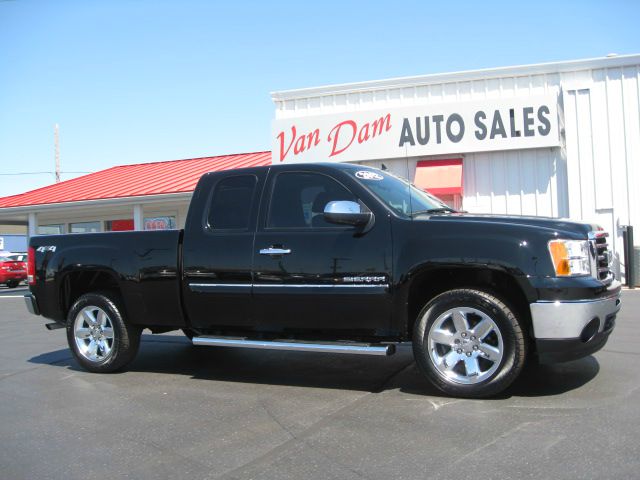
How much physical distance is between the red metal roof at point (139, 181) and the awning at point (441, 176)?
6054mm

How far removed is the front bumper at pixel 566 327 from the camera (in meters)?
4.30

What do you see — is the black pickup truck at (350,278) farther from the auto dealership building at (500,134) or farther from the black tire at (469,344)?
the auto dealership building at (500,134)

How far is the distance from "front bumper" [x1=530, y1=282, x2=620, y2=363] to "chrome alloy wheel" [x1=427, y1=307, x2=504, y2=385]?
31 centimetres

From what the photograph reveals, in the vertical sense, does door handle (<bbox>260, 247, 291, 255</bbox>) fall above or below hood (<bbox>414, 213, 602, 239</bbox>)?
below

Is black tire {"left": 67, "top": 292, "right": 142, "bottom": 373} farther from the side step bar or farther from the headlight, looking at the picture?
the headlight

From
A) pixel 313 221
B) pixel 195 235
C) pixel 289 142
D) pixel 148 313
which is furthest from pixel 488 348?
pixel 289 142

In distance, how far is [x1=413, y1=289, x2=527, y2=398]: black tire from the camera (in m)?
4.47

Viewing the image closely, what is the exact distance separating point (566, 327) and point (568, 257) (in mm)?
506

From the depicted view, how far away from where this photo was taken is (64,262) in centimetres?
626

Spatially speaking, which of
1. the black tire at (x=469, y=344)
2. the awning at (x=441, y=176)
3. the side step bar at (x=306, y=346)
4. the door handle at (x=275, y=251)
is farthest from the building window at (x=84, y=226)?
the black tire at (x=469, y=344)

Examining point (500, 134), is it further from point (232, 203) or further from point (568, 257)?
point (568, 257)

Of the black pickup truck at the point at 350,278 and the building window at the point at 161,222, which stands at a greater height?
the building window at the point at 161,222

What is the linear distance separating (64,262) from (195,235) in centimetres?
163

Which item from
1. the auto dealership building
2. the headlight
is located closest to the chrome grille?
the headlight
